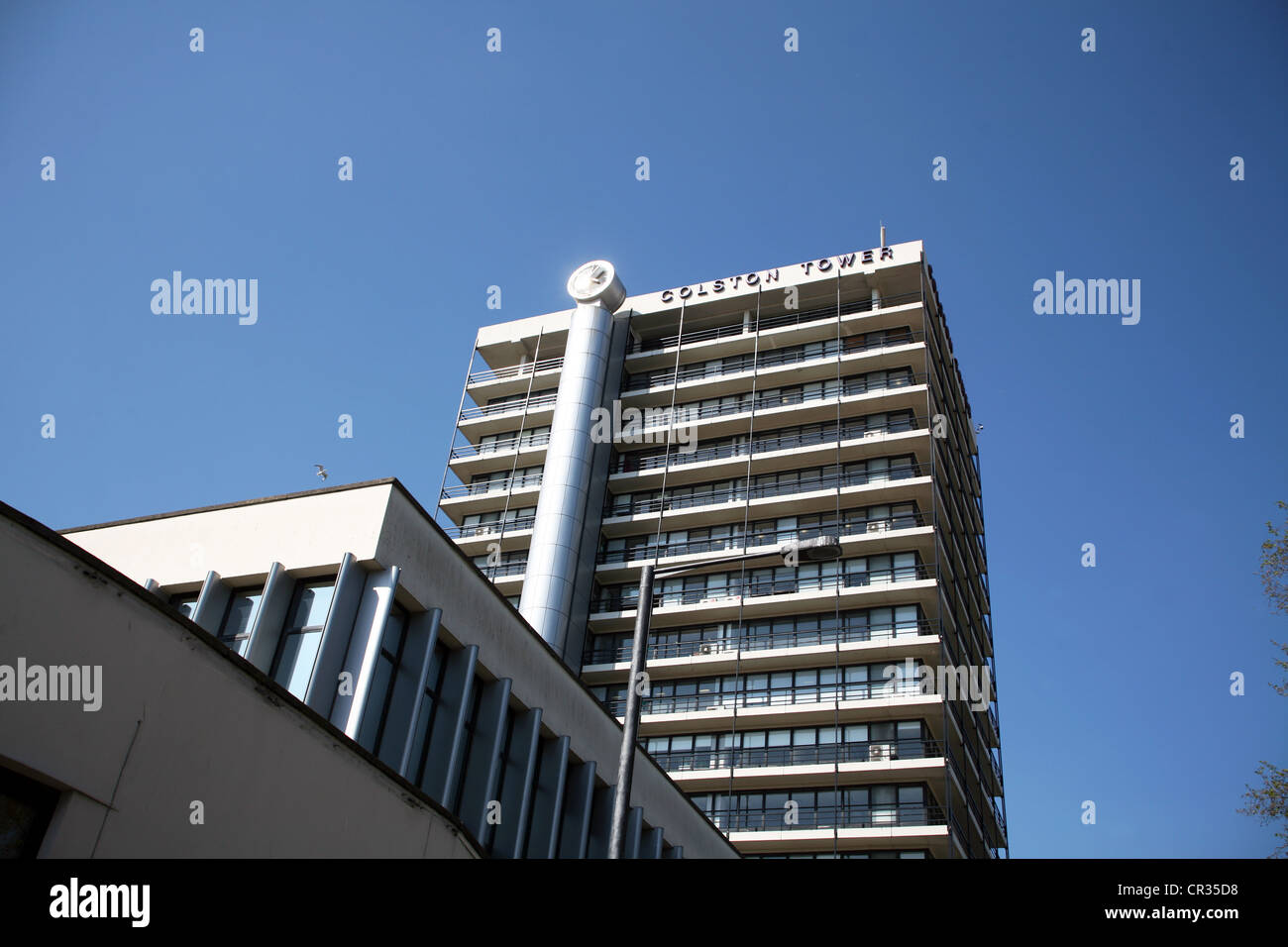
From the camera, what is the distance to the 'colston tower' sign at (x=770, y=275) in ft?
178

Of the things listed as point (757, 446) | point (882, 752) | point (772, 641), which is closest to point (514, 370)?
point (757, 446)

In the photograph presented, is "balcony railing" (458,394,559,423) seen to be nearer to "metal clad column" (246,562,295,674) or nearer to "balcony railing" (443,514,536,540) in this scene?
"balcony railing" (443,514,536,540)

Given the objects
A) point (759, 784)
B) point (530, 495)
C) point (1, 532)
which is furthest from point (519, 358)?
point (1, 532)

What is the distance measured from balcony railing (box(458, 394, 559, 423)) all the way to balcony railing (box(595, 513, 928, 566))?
1104 centimetres

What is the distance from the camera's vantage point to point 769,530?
5019 cm

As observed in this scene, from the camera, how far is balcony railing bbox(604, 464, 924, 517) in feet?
162

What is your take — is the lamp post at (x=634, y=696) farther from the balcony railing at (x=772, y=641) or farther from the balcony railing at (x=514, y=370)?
the balcony railing at (x=514, y=370)

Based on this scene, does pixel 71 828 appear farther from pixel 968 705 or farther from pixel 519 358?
pixel 519 358

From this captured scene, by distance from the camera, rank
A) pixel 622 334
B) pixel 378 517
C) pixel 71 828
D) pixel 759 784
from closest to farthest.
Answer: pixel 71 828 → pixel 378 517 → pixel 759 784 → pixel 622 334
